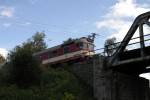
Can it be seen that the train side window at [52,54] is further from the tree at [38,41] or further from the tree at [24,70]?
the tree at [38,41]

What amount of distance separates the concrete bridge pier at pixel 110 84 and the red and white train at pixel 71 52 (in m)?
5.40

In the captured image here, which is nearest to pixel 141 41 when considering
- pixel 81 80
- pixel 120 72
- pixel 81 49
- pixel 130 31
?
pixel 130 31

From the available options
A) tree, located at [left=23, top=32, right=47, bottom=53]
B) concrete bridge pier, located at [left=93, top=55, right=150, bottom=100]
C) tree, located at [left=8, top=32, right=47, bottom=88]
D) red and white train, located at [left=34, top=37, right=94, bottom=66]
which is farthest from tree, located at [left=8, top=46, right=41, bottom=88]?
tree, located at [left=23, top=32, right=47, bottom=53]

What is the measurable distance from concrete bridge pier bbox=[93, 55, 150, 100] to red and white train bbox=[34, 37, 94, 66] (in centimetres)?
540

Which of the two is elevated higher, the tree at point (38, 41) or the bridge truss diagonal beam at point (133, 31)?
the tree at point (38, 41)

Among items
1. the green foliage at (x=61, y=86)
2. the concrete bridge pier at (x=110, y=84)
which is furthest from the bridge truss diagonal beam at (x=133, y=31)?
the green foliage at (x=61, y=86)

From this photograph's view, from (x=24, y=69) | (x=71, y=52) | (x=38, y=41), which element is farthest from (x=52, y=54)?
(x=38, y=41)

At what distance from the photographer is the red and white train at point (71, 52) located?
39.2 metres

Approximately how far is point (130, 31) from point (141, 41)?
6.17ft

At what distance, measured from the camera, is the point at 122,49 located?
31891 millimetres

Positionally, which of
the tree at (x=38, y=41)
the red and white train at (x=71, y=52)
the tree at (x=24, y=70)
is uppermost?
the tree at (x=38, y=41)

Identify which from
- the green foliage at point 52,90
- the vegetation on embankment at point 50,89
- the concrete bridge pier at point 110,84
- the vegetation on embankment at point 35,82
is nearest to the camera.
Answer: the green foliage at point 52,90

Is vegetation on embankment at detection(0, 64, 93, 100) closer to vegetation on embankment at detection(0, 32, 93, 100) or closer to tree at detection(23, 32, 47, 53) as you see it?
vegetation on embankment at detection(0, 32, 93, 100)

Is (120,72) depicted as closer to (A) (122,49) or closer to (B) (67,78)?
(A) (122,49)
